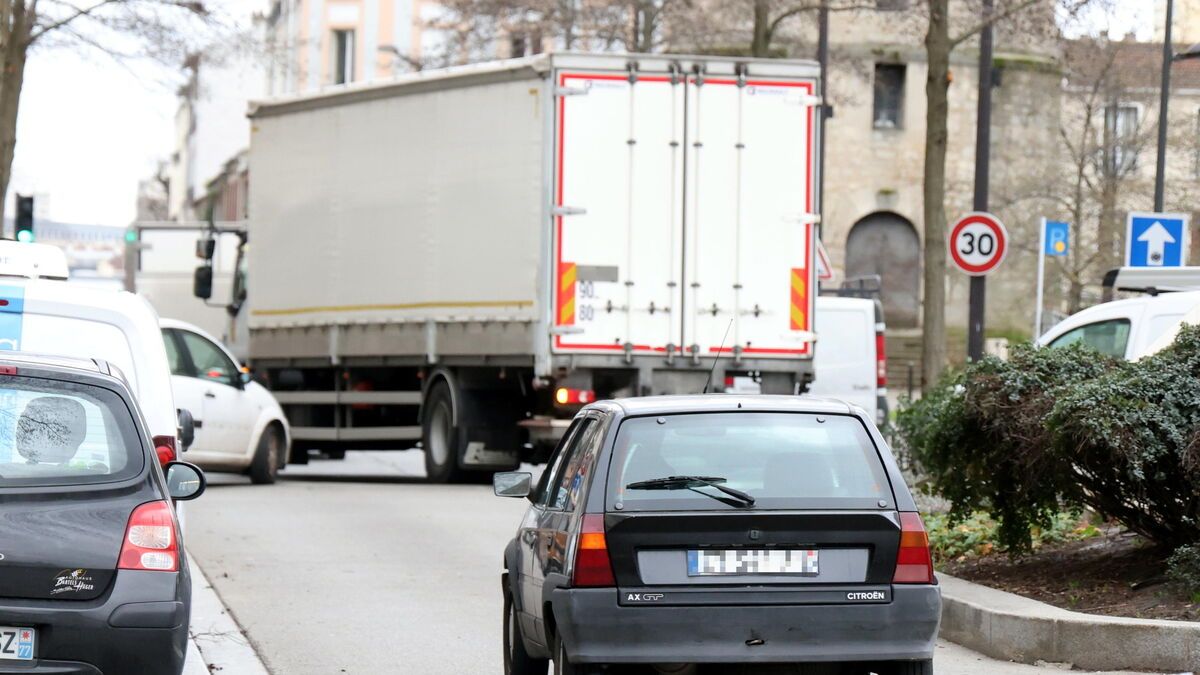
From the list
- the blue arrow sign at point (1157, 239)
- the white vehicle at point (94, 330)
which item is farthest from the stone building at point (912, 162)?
the white vehicle at point (94, 330)

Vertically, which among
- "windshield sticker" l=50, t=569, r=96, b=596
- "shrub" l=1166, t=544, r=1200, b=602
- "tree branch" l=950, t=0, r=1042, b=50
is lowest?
"shrub" l=1166, t=544, r=1200, b=602

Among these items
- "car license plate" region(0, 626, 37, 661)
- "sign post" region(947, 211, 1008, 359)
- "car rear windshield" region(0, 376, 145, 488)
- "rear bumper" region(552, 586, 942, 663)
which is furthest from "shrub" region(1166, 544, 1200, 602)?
"sign post" region(947, 211, 1008, 359)

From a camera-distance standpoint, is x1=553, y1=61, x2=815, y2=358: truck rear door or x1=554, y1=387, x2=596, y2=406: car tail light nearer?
x1=553, y1=61, x2=815, y2=358: truck rear door

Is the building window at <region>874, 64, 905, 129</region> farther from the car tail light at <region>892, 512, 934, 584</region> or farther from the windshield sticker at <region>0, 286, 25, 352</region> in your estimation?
the car tail light at <region>892, 512, 934, 584</region>

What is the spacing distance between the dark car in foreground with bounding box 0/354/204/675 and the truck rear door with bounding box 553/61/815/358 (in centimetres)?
1107

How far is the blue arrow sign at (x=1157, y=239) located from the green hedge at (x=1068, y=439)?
819cm

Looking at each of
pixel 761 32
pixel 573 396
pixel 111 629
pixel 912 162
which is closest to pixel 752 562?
pixel 111 629

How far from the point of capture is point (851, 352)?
70.1 ft

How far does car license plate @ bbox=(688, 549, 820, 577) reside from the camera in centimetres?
679

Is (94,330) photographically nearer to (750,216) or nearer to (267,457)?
(750,216)

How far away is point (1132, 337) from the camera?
1466 cm

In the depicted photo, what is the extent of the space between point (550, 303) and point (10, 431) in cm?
1151

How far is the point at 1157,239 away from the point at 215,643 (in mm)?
12036

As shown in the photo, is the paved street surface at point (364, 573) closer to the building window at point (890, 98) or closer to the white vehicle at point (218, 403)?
the white vehicle at point (218, 403)
